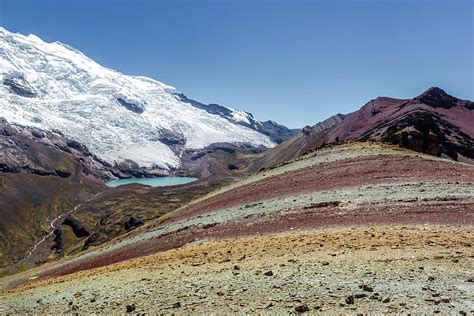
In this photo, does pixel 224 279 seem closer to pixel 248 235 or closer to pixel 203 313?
pixel 203 313

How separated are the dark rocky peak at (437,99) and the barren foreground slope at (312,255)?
265ft

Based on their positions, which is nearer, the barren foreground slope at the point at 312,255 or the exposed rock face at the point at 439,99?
the barren foreground slope at the point at 312,255

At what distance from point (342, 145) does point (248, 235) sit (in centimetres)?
3003

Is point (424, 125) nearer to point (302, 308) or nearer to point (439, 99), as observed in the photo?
point (439, 99)

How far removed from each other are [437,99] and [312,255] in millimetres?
115750

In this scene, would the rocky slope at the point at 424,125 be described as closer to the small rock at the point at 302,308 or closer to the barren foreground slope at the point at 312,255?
the barren foreground slope at the point at 312,255

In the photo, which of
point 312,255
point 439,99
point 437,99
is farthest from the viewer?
point 439,99

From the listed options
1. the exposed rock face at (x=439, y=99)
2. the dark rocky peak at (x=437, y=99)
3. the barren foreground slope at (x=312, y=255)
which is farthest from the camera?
the exposed rock face at (x=439, y=99)

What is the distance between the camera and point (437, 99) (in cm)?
12275

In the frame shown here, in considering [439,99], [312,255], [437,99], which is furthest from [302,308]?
[439,99]

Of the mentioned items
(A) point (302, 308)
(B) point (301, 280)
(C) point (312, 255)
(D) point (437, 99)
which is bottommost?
(A) point (302, 308)

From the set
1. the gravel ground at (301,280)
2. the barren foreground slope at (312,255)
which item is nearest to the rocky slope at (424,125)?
the barren foreground slope at (312,255)

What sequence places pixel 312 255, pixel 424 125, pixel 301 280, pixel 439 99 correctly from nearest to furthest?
pixel 301 280 < pixel 312 255 < pixel 424 125 < pixel 439 99

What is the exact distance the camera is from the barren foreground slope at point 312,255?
16.5 meters
